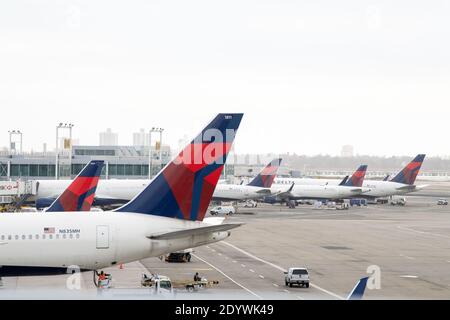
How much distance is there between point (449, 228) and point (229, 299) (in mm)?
89221

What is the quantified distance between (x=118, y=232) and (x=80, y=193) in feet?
61.4

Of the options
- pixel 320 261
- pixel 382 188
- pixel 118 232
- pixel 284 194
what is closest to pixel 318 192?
pixel 284 194

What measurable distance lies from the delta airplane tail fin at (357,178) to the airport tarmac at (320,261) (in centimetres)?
4234

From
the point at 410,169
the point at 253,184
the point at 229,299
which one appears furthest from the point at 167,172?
the point at 410,169

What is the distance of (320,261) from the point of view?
2271 inches

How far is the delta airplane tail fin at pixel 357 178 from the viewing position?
142750mm

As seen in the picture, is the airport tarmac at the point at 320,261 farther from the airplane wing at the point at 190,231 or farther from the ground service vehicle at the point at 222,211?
the ground service vehicle at the point at 222,211

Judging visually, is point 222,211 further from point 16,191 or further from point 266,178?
point 16,191

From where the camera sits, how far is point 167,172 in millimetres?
26609

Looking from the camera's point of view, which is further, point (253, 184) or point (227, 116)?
point (253, 184)
